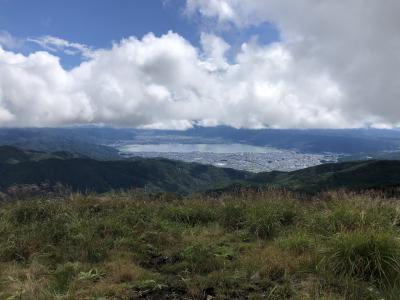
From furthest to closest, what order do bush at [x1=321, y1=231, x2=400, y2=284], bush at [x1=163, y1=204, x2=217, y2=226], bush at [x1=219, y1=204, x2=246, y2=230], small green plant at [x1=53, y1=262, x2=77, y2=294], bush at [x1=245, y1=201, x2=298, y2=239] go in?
bush at [x1=163, y1=204, x2=217, y2=226] → bush at [x1=219, y1=204, x2=246, y2=230] → bush at [x1=245, y1=201, x2=298, y2=239] → small green plant at [x1=53, y1=262, x2=77, y2=294] → bush at [x1=321, y1=231, x2=400, y2=284]

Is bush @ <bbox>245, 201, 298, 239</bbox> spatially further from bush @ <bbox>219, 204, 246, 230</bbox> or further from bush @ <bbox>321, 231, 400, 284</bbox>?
bush @ <bbox>321, 231, 400, 284</bbox>

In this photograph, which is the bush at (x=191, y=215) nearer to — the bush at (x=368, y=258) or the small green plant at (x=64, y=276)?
the small green plant at (x=64, y=276)

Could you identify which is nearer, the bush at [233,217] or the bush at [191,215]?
the bush at [233,217]

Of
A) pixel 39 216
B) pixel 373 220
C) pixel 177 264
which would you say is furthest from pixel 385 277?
pixel 39 216

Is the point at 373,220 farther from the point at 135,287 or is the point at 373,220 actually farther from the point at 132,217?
the point at 132,217

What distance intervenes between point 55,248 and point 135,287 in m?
2.88

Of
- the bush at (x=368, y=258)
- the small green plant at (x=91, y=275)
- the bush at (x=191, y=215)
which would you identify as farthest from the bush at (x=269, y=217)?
the small green plant at (x=91, y=275)

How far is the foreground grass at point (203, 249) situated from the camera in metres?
5.38

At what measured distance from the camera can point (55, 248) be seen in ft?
25.4

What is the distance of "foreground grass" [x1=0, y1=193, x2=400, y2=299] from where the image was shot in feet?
17.6

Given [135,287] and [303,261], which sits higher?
[303,261]

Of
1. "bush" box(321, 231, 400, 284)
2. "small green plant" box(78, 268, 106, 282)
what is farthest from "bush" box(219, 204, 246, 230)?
"small green plant" box(78, 268, 106, 282)

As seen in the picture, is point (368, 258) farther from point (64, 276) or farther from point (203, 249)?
point (64, 276)

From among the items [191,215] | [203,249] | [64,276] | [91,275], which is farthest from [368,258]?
[191,215]
